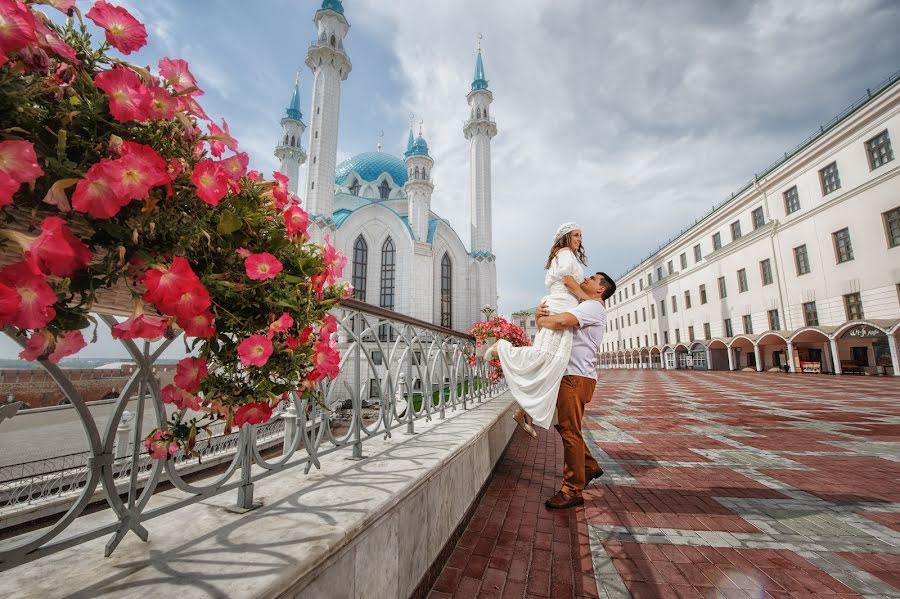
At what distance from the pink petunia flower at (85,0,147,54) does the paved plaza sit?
234 centimetres

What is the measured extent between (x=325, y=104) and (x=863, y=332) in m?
27.5

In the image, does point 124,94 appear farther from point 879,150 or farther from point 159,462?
point 879,150

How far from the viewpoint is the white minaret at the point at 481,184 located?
27234 mm

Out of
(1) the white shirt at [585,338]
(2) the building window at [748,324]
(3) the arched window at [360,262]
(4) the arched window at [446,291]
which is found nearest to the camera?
(1) the white shirt at [585,338]

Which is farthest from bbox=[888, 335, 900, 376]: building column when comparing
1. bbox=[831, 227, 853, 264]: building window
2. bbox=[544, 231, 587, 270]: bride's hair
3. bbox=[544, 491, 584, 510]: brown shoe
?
bbox=[544, 491, 584, 510]: brown shoe

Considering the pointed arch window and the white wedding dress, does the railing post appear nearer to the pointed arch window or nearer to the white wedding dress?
the white wedding dress

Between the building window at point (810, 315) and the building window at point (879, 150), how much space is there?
6766 mm

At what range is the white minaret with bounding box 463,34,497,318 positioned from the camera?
27234mm

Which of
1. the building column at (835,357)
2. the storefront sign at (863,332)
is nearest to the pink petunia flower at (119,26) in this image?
the storefront sign at (863,332)

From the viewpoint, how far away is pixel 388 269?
86.0 feet

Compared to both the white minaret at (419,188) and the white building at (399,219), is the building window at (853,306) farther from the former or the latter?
the white minaret at (419,188)

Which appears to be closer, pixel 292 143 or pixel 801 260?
pixel 801 260

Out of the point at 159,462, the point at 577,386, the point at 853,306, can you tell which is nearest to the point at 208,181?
the point at 159,462

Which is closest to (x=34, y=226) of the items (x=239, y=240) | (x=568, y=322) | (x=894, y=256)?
(x=239, y=240)
